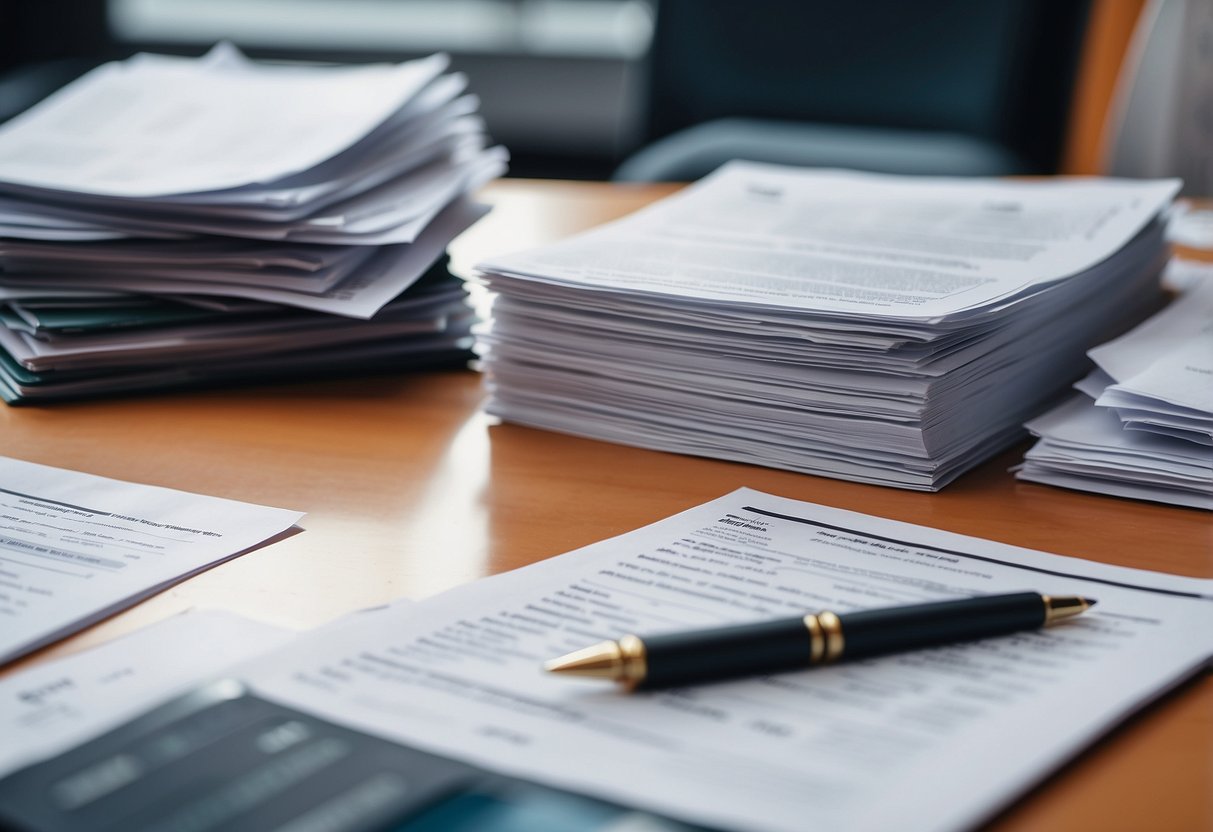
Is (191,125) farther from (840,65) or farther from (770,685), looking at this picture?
(840,65)

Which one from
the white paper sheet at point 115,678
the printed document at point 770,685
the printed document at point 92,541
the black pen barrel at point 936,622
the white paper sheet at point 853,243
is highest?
the white paper sheet at point 853,243

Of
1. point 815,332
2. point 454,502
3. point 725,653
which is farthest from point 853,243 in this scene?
point 725,653

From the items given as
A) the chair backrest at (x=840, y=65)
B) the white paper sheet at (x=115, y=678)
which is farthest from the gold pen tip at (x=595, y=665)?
the chair backrest at (x=840, y=65)

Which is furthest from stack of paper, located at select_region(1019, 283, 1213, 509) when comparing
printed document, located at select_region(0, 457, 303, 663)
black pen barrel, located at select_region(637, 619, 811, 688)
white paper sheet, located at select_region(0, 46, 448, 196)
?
white paper sheet, located at select_region(0, 46, 448, 196)

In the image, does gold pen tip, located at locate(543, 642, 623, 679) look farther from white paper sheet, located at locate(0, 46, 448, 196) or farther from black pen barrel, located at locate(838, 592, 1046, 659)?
white paper sheet, located at locate(0, 46, 448, 196)

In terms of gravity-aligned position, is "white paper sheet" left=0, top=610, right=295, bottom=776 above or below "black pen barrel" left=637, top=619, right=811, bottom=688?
below

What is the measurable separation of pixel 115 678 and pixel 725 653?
0.76 feet

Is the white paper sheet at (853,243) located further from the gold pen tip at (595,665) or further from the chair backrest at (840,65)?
the chair backrest at (840,65)

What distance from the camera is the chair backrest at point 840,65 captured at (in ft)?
7.59

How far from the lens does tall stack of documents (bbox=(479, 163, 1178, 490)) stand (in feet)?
2.31

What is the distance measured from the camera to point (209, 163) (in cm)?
97

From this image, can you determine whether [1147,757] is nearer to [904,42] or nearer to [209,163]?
[209,163]

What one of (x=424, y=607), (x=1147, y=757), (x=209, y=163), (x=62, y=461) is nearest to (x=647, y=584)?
(x=424, y=607)

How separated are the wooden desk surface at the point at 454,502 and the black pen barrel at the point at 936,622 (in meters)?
0.06
